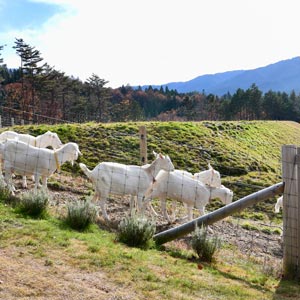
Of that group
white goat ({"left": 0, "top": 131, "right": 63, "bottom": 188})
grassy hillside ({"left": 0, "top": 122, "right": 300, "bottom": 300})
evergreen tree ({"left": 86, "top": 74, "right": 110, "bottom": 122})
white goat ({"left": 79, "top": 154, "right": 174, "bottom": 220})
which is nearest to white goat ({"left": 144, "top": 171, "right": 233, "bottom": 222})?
white goat ({"left": 79, "top": 154, "right": 174, "bottom": 220})

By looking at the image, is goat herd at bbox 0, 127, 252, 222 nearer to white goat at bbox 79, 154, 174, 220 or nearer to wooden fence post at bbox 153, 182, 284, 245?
white goat at bbox 79, 154, 174, 220

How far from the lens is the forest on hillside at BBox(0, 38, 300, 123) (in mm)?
54912

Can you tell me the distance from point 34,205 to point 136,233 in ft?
6.98

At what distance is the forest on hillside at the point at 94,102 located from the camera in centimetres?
5491

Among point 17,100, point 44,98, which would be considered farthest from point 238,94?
point 17,100

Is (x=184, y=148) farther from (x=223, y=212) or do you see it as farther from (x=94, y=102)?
(x=94, y=102)

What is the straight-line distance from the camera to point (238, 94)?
320 feet

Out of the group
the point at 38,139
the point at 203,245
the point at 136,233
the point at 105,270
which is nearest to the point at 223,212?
the point at 203,245

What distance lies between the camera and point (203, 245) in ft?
21.4

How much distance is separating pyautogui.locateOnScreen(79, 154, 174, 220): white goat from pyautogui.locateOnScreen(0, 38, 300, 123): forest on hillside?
25.8 metres

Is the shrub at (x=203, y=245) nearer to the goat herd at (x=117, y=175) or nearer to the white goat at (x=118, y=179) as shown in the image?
the goat herd at (x=117, y=175)

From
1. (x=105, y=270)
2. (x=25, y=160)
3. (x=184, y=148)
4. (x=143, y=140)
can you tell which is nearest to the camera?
(x=105, y=270)

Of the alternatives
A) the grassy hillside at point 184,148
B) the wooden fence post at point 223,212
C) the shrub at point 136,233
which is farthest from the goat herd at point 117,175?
the grassy hillside at point 184,148

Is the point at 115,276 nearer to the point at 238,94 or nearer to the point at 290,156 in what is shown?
the point at 290,156
